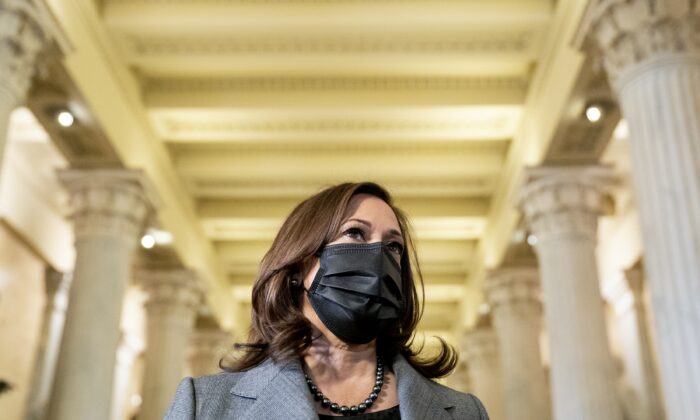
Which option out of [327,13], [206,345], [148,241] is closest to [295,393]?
[327,13]

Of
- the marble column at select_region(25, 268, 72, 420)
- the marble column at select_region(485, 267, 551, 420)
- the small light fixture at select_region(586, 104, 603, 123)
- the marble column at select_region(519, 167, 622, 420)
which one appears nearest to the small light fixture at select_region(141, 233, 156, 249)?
the marble column at select_region(25, 268, 72, 420)

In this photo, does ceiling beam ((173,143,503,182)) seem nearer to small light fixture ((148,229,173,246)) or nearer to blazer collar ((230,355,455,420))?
small light fixture ((148,229,173,246))

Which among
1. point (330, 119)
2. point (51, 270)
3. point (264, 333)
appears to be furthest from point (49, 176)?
point (264, 333)

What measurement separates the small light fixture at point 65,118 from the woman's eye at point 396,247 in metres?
8.78

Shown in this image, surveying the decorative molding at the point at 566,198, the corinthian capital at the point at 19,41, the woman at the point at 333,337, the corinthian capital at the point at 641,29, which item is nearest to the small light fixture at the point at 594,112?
the decorative molding at the point at 566,198

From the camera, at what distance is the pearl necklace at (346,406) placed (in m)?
1.95

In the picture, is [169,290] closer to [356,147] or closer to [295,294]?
[356,147]

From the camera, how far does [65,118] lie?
1015 cm

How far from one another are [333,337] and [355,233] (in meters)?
0.28

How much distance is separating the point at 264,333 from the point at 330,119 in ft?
33.1

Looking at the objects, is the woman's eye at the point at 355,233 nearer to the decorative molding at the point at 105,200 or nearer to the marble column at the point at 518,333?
the decorative molding at the point at 105,200

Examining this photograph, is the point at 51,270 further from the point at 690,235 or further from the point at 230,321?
the point at 690,235

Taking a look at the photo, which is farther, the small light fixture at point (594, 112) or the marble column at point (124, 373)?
the marble column at point (124, 373)

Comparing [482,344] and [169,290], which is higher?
[482,344]
